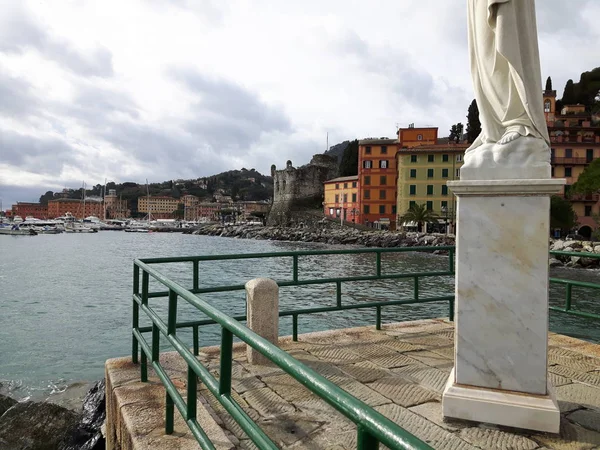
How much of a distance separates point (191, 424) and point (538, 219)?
243cm

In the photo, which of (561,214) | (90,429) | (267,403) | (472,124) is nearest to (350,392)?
(267,403)

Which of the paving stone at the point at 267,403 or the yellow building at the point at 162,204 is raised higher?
the yellow building at the point at 162,204

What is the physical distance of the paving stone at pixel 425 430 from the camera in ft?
9.56

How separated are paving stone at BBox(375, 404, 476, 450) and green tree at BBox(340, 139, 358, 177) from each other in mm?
76831

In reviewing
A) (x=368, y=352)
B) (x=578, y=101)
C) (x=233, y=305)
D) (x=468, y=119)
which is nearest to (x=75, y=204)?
(x=468, y=119)

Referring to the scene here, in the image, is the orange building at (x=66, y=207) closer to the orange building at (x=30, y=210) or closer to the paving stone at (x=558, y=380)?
the orange building at (x=30, y=210)

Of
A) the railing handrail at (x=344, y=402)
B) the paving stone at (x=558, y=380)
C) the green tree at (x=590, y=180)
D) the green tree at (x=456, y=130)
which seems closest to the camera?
the railing handrail at (x=344, y=402)

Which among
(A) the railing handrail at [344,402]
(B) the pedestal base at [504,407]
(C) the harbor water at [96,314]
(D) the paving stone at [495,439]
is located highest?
(A) the railing handrail at [344,402]

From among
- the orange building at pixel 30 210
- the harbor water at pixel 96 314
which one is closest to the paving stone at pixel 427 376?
the harbor water at pixel 96 314

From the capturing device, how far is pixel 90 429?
672 cm

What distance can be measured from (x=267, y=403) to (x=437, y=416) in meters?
1.27

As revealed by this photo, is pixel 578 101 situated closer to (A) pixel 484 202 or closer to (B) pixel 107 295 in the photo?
(B) pixel 107 295

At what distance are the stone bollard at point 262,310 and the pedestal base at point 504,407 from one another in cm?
191

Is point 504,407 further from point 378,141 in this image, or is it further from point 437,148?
point 378,141
